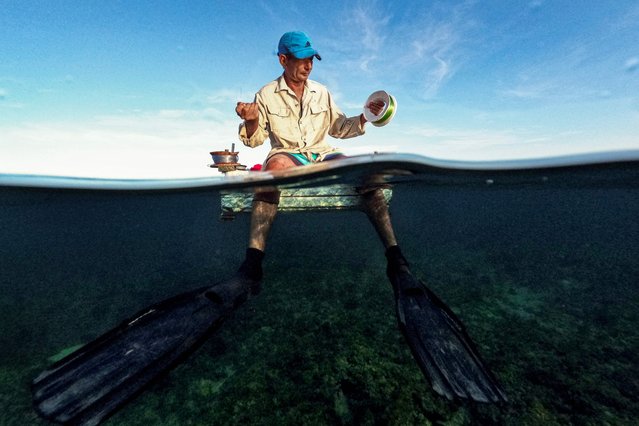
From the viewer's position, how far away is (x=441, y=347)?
2461 mm

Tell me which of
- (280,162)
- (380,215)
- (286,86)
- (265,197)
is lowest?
(380,215)

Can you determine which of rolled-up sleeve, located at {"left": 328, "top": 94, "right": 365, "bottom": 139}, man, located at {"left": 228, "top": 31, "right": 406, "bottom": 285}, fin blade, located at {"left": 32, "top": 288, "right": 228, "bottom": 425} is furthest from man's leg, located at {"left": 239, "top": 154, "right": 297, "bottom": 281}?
rolled-up sleeve, located at {"left": 328, "top": 94, "right": 365, "bottom": 139}

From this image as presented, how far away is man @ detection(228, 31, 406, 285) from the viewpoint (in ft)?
10.9

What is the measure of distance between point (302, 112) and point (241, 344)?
137 inches

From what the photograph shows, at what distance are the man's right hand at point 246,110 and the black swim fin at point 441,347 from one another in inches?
107

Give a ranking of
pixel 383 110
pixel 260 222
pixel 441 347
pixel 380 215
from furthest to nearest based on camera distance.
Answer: pixel 380 215 < pixel 260 222 < pixel 383 110 < pixel 441 347

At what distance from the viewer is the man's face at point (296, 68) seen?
3571mm

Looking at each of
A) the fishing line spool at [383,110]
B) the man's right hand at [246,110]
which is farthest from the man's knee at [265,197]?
the fishing line spool at [383,110]

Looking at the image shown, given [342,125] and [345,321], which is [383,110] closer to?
[342,125]

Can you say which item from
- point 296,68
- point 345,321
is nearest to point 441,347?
point 345,321

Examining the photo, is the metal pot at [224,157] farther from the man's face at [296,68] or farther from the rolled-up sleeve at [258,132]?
the man's face at [296,68]

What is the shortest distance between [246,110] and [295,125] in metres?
0.89

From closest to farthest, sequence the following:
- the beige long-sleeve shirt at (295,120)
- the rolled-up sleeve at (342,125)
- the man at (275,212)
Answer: the man at (275,212)
the beige long-sleeve shirt at (295,120)
the rolled-up sleeve at (342,125)

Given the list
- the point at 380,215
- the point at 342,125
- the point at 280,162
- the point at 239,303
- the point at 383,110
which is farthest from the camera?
the point at 342,125
